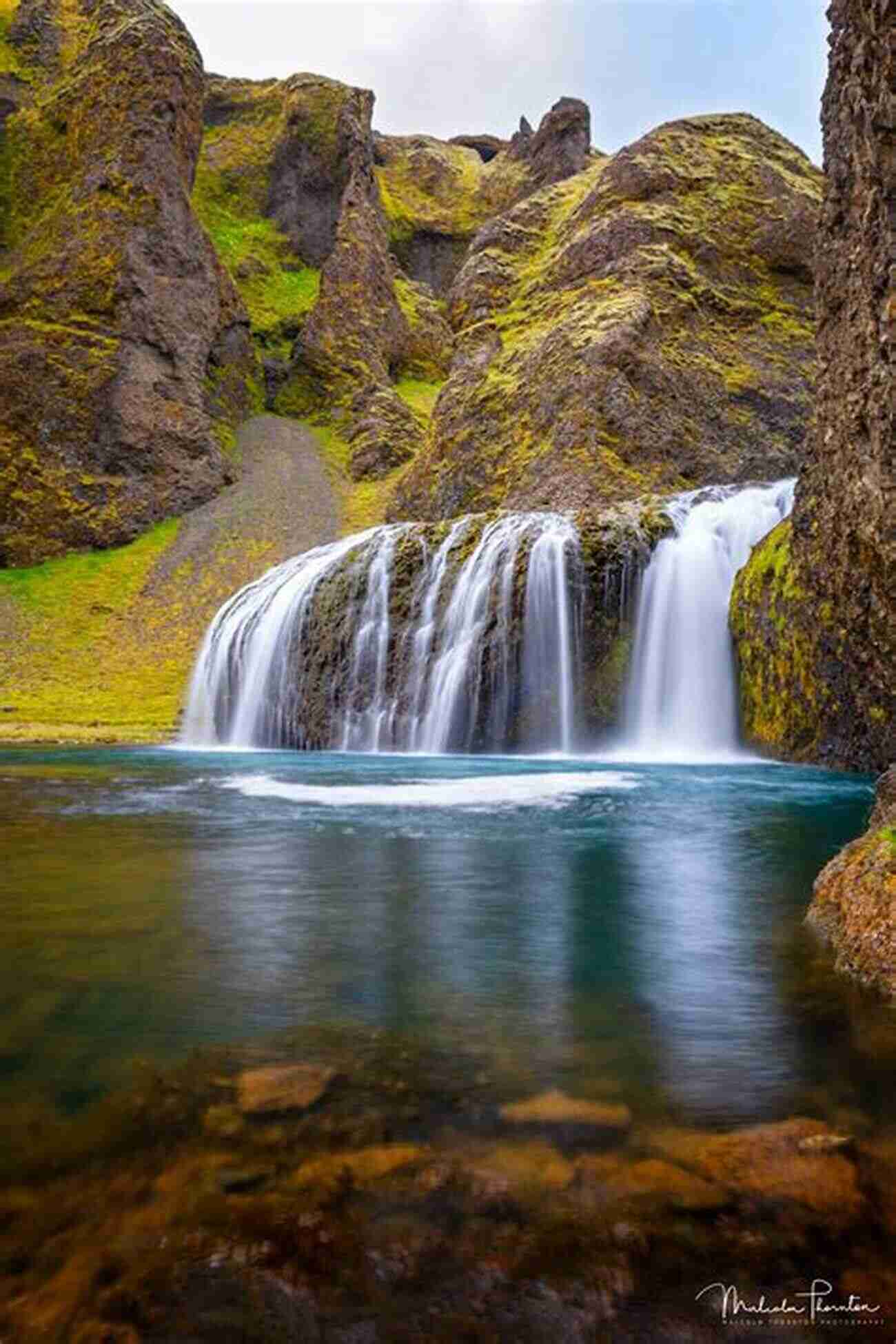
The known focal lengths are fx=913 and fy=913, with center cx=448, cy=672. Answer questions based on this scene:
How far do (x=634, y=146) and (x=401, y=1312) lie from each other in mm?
50991

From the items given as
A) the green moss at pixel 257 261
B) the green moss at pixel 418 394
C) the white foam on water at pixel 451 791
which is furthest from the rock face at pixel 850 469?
the green moss at pixel 257 261

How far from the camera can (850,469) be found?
12.6 metres

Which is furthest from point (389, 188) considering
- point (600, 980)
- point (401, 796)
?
point (600, 980)

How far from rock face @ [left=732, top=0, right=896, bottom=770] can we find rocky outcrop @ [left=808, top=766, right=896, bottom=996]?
23.8 ft

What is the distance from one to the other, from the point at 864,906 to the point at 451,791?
850 centimetres

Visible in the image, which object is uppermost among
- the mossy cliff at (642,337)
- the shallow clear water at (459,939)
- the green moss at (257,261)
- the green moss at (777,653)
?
the green moss at (257,261)

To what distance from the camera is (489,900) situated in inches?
249

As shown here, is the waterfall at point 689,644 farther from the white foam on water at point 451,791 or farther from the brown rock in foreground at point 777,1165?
the brown rock in foreground at point 777,1165

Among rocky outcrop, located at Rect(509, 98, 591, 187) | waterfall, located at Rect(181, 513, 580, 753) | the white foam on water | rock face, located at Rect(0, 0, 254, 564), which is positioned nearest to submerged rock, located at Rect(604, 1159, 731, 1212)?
the white foam on water

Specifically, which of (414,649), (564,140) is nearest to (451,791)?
(414,649)

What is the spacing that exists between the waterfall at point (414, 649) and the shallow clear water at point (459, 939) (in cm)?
869

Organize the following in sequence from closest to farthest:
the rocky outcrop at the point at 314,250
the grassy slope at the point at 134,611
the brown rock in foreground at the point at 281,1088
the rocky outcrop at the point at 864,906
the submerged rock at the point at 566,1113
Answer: the submerged rock at the point at 566,1113, the brown rock in foreground at the point at 281,1088, the rocky outcrop at the point at 864,906, the grassy slope at the point at 134,611, the rocky outcrop at the point at 314,250

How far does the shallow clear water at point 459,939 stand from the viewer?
345 cm

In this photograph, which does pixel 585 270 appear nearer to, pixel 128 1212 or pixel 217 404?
pixel 217 404
